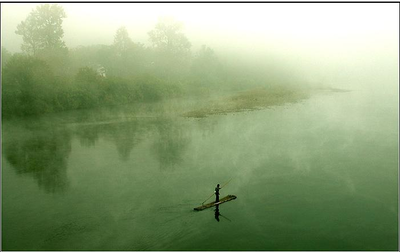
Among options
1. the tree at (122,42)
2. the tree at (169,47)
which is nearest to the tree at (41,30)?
the tree at (122,42)

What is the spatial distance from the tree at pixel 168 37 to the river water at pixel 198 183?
111 ft

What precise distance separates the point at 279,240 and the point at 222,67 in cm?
6360

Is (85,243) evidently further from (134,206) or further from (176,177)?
(176,177)

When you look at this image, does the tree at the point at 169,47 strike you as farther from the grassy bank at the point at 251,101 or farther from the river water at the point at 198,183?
the river water at the point at 198,183

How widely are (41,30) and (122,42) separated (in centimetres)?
1408

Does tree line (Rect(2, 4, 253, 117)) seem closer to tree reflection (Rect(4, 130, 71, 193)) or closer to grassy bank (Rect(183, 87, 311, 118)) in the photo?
grassy bank (Rect(183, 87, 311, 118))

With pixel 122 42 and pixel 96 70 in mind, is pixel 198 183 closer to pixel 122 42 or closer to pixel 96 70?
pixel 96 70

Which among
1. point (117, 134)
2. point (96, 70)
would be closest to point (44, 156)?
point (117, 134)

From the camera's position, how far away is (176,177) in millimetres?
22891

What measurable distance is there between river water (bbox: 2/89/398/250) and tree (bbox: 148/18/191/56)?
33.7m

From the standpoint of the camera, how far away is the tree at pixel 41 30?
2156 inches

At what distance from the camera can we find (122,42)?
63.4 m

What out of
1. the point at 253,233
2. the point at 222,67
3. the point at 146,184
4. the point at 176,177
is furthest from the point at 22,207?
the point at 222,67

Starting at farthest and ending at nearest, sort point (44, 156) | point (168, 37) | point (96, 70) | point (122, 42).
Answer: point (168, 37), point (122, 42), point (96, 70), point (44, 156)
